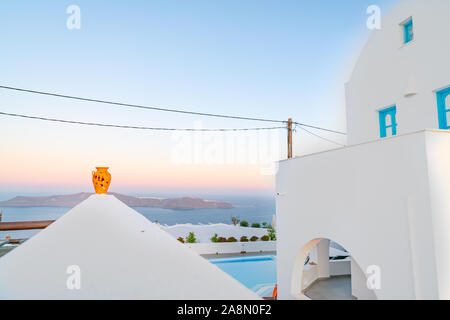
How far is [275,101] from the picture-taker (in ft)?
65.3

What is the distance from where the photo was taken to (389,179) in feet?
15.9

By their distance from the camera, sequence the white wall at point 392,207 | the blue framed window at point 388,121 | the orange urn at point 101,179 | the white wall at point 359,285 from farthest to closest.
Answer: the white wall at point 359,285 → the blue framed window at point 388,121 → the white wall at point 392,207 → the orange urn at point 101,179

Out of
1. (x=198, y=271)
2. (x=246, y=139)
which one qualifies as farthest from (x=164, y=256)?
(x=246, y=139)

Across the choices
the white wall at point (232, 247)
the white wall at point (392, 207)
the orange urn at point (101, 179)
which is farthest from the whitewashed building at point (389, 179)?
the white wall at point (232, 247)

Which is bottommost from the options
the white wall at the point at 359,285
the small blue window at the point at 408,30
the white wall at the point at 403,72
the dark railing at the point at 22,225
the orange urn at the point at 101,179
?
the white wall at the point at 359,285

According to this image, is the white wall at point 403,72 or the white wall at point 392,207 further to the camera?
the white wall at point 403,72

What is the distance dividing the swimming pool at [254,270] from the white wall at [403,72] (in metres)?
8.92

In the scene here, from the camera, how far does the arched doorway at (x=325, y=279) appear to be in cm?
779

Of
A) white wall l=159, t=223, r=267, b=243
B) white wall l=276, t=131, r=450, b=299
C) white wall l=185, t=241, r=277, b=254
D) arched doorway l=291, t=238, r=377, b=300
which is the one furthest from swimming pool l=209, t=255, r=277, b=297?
white wall l=276, t=131, r=450, b=299

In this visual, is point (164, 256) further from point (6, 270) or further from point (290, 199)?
point (290, 199)

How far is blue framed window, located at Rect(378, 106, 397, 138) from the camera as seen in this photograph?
328 inches

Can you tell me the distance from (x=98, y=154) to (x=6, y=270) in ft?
76.2

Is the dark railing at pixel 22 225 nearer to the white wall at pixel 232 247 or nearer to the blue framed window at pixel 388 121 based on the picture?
the blue framed window at pixel 388 121

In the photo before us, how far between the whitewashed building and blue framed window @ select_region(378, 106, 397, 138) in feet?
0.10
